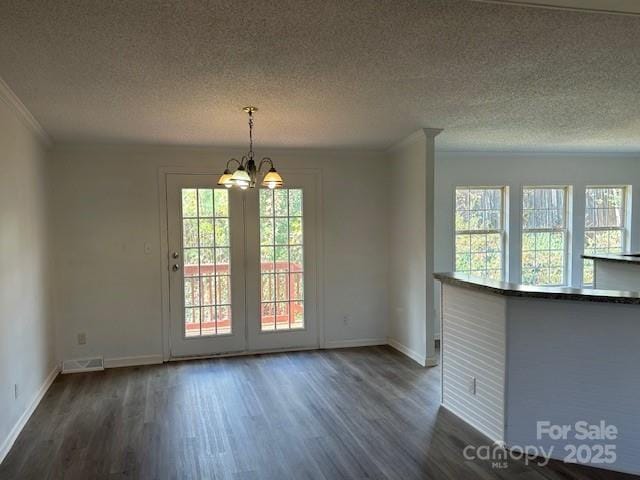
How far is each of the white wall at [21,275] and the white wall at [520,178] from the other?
4.22m

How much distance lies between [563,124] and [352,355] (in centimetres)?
307

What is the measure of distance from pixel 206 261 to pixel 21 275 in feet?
6.08

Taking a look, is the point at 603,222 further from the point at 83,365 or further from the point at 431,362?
the point at 83,365

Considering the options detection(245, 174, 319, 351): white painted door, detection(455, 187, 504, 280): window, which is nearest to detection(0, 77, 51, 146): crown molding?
detection(245, 174, 319, 351): white painted door

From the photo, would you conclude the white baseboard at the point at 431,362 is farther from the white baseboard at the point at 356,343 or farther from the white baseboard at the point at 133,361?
the white baseboard at the point at 133,361

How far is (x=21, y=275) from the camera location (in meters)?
3.45

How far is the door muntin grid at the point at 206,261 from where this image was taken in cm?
496

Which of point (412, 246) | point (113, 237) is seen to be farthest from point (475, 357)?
point (113, 237)

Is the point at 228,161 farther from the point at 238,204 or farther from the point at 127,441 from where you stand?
the point at 127,441

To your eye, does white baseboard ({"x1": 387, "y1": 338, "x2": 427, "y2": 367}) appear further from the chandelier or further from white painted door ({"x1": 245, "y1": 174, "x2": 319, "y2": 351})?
the chandelier

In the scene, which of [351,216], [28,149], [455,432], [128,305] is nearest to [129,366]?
[128,305]

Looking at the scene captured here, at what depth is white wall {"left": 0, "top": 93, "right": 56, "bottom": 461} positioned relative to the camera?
3023 millimetres

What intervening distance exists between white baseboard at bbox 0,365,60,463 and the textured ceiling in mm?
2211

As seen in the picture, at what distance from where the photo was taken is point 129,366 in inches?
189
